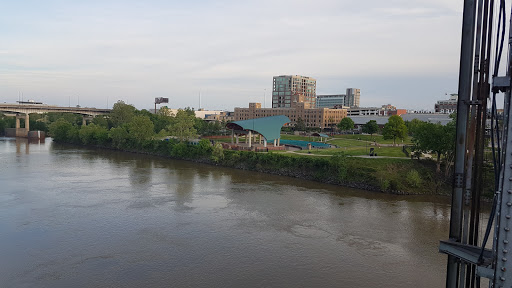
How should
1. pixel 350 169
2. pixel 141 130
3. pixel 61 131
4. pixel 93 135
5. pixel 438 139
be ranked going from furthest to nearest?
pixel 61 131
pixel 93 135
pixel 141 130
pixel 350 169
pixel 438 139

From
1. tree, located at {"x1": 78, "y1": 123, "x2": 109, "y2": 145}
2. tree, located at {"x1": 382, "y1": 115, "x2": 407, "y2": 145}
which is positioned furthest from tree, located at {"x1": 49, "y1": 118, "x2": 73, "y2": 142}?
tree, located at {"x1": 382, "y1": 115, "x2": 407, "y2": 145}

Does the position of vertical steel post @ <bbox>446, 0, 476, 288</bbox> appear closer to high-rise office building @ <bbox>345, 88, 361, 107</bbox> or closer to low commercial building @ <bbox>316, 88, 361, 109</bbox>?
low commercial building @ <bbox>316, 88, 361, 109</bbox>

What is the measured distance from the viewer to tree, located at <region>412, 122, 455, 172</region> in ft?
94.4

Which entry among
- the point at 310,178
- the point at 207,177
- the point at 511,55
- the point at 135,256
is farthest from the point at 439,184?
the point at 511,55

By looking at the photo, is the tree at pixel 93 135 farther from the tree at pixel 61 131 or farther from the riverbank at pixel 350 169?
the riverbank at pixel 350 169

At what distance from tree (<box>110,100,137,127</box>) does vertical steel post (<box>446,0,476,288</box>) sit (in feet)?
259

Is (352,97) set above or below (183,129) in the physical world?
above

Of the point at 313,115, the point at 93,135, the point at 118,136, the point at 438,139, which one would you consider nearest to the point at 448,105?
the point at 313,115

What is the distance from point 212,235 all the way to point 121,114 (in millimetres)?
69615

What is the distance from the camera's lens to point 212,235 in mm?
17109

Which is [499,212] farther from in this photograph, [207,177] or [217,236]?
[207,177]

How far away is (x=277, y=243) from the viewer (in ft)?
53.9

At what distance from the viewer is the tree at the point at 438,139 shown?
28.8 metres

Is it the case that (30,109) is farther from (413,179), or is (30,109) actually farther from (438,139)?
(438,139)
